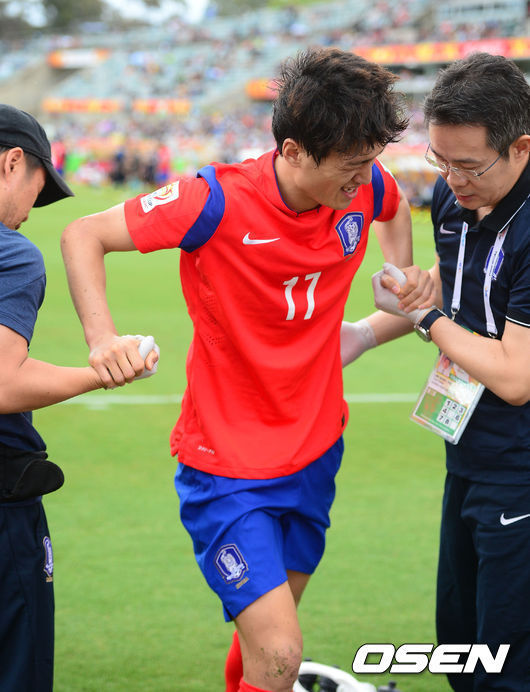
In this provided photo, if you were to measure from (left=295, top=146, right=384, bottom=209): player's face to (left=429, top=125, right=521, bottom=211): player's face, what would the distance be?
25cm

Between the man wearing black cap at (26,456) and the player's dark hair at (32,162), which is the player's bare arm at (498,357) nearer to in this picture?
the man wearing black cap at (26,456)

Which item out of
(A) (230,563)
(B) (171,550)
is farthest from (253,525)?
(B) (171,550)

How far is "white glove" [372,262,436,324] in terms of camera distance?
3357mm

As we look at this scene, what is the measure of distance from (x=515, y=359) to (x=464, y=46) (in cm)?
5029

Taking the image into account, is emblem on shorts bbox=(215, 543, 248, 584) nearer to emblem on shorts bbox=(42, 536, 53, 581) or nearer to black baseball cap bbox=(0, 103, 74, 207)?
emblem on shorts bbox=(42, 536, 53, 581)

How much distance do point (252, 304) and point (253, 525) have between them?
0.75 metres

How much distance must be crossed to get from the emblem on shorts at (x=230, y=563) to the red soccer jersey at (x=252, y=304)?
0.82ft

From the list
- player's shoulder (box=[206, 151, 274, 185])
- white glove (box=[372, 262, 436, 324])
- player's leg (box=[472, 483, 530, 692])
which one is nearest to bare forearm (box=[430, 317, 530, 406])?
white glove (box=[372, 262, 436, 324])

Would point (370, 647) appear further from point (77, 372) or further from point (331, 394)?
point (77, 372)

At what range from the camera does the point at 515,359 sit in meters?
3.06

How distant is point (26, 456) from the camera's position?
9.48 feet

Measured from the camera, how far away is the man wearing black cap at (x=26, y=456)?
2660 millimetres

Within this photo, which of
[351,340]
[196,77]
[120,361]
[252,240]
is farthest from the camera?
[196,77]

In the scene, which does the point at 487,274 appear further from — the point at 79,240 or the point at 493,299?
the point at 79,240
